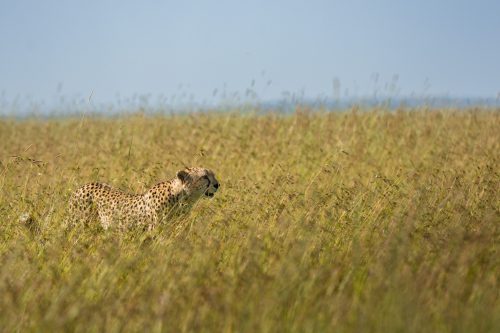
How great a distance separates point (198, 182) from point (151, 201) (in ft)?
1.23

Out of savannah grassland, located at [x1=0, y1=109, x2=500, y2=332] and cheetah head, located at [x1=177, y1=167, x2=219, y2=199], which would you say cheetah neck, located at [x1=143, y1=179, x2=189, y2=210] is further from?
savannah grassland, located at [x1=0, y1=109, x2=500, y2=332]

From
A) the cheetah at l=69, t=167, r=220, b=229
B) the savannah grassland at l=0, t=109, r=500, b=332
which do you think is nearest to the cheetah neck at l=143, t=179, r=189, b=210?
the cheetah at l=69, t=167, r=220, b=229

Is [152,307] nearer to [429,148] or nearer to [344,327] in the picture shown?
[344,327]

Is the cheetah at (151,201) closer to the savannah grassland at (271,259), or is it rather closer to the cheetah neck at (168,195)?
the cheetah neck at (168,195)

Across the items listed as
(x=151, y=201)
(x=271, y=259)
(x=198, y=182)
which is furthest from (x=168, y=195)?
(x=271, y=259)

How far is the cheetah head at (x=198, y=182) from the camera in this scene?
571 cm

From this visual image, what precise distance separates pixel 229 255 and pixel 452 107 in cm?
896

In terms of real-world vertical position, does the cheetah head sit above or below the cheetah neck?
above

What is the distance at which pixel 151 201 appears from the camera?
5.79m

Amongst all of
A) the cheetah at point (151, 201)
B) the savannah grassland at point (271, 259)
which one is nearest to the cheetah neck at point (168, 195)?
the cheetah at point (151, 201)

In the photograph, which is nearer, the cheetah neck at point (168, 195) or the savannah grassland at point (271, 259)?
the savannah grassland at point (271, 259)

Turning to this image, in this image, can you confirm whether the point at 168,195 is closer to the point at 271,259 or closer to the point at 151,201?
the point at 151,201

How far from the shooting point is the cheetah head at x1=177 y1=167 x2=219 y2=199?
18.7 ft

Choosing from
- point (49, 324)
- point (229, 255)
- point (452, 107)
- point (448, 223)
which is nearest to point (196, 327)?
point (49, 324)
